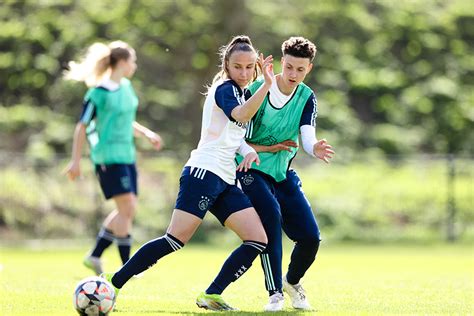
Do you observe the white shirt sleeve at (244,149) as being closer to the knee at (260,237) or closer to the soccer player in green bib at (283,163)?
the soccer player in green bib at (283,163)

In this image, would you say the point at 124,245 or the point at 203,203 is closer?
the point at 203,203

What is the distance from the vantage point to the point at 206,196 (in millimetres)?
6805

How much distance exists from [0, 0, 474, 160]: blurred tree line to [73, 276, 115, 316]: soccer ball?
15.2 m

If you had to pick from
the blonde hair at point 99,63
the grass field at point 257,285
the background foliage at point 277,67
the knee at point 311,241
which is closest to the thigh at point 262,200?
the knee at point 311,241

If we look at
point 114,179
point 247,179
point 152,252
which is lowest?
point 152,252

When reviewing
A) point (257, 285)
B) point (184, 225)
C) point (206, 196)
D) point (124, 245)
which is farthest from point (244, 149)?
point (124, 245)

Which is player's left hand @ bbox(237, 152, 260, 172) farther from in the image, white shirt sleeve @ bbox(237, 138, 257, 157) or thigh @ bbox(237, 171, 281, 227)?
thigh @ bbox(237, 171, 281, 227)

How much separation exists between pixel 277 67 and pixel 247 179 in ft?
57.4

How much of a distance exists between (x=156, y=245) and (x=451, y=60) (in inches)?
877

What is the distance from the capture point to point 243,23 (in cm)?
2116

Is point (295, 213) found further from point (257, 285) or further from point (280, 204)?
point (257, 285)

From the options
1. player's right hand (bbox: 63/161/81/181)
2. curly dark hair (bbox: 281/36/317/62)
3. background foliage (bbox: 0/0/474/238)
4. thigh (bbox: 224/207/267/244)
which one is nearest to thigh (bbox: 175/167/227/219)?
thigh (bbox: 224/207/267/244)

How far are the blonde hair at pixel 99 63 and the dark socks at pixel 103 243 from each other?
5.18ft

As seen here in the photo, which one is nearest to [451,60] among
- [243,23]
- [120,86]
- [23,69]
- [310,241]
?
[243,23]
